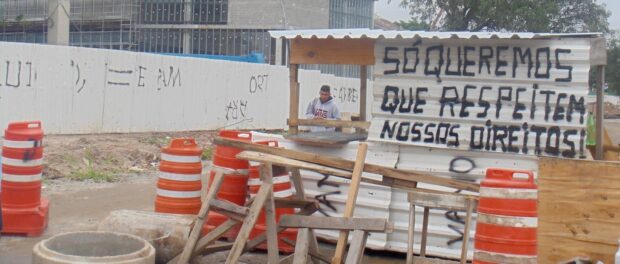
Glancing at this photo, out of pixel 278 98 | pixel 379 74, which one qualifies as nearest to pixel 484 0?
pixel 278 98

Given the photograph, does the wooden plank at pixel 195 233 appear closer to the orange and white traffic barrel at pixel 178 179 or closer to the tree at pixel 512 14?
the orange and white traffic barrel at pixel 178 179

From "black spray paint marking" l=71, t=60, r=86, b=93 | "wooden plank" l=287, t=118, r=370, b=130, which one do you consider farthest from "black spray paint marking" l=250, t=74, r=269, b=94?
"wooden plank" l=287, t=118, r=370, b=130

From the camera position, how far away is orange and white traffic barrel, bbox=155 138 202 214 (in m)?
6.94

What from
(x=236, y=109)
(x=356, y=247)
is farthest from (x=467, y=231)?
(x=236, y=109)

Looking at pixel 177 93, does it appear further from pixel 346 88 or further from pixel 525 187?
pixel 525 187

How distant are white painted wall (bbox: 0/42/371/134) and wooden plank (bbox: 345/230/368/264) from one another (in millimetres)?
10386

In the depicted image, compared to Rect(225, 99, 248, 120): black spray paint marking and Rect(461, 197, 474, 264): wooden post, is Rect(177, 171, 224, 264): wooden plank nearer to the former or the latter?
Rect(461, 197, 474, 264): wooden post

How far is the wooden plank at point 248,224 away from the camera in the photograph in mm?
5586

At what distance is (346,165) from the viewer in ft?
19.5

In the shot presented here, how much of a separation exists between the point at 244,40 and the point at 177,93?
56.0 ft

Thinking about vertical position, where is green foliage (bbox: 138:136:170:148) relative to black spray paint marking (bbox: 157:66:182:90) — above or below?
below

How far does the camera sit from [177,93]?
723 inches

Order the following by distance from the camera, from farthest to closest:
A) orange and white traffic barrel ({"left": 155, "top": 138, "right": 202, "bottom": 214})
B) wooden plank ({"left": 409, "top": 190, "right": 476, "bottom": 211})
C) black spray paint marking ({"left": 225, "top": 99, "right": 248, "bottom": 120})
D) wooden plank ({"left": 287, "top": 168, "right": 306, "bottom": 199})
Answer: black spray paint marking ({"left": 225, "top": 99, "right": 248, "bottom": 120})
orange and white traffic barrel ({"left": 155, "top": 138, "right": 202, "bottom": 214})
wooden plank ({"left": 287, "top": 168, "right": 306, "bottom": 199})
wooden plank ({"left": 409, "top": 190, "right": 476, "bottom": 211})

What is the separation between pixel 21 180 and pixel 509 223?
5160 millimetres
